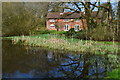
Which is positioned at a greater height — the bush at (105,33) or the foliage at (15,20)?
the foliage at (15,20)

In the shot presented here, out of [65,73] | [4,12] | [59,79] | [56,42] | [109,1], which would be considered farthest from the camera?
[4,12]

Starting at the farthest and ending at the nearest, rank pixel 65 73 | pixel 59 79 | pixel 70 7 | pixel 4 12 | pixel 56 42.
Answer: pixel 4 12 < pixel 70 7 < pixel 56 42 < pixel 65 73 < pixel 59 79

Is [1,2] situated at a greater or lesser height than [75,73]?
greater

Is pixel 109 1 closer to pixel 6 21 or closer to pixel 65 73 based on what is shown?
pixel 65 73

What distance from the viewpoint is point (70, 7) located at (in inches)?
781

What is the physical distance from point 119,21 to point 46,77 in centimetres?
1153

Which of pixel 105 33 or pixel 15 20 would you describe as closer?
pixel 105 33

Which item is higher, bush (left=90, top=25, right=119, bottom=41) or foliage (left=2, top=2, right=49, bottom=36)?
foliage (left=2, top=2, right=49, bottom=36)

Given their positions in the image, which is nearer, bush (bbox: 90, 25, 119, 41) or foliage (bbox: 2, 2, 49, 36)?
bush (bbox: 90, 25, 119, 41)

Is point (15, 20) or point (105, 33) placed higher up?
point (15, 20)

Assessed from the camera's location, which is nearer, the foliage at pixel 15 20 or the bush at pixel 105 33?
the bush at pixel 105 33

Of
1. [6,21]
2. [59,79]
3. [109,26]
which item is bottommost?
[59,79]

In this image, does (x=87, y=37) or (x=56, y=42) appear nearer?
(x=56, y=42)

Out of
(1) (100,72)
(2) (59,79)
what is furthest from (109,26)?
(2) (59,79)
